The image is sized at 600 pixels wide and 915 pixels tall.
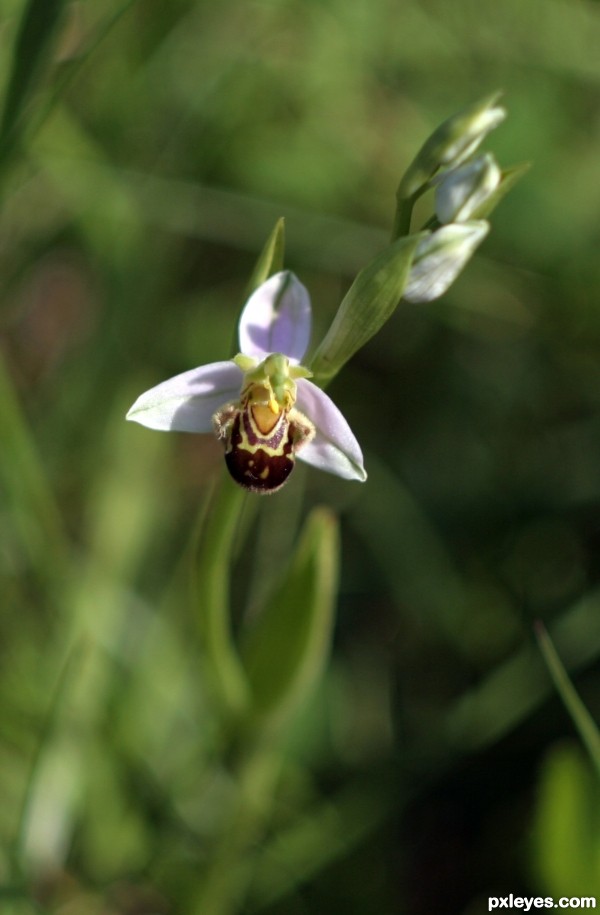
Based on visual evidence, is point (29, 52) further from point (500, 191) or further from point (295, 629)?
point (295, 629)

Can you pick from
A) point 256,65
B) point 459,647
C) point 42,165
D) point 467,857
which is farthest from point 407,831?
point 256,65

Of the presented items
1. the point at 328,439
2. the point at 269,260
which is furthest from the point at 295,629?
the point at 269,260

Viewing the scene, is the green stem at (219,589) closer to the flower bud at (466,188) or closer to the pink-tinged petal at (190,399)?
the pink-tinged petal at (190,399)

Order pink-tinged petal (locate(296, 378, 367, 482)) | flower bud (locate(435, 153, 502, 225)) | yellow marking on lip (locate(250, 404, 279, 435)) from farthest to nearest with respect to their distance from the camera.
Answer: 1. yellow marking on lip (locate(250, 404, 279, 435))
2. pink-tinged petal (locate(296, 378, 367, 482))
3. flower bud (locate(435, 153, 502, 225))

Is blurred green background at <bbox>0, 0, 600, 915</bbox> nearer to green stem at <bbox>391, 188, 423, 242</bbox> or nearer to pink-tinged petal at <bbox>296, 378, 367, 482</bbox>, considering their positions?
pink-tinged petal at <bbox>296, 378, 367, 482</bbox>

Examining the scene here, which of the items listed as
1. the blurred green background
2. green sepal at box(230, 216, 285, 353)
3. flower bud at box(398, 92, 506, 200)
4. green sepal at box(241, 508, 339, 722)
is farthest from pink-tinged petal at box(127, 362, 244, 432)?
the blurred green background
